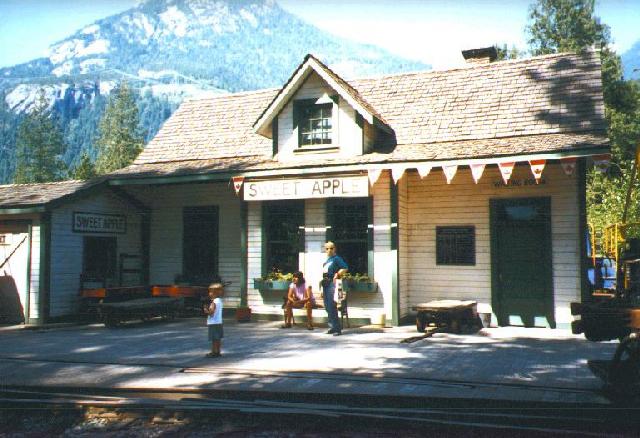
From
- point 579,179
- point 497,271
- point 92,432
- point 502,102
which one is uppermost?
point 502,102

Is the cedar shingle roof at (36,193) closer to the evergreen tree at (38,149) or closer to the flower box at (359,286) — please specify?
the flower box at (359,286)

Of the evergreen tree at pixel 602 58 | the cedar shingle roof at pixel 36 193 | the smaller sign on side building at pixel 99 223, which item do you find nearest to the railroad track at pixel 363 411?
the cedar shingle roof at pixel 36 193

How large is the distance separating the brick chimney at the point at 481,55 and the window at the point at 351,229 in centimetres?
682

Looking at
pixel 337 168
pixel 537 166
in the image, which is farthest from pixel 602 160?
pixel 337 168

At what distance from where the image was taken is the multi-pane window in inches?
553

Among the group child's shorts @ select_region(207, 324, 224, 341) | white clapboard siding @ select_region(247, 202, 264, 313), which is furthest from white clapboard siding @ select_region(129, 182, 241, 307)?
child's shorts @ select_region(207, 324, 224, 341)

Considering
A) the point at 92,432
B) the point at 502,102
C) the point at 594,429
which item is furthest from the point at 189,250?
the point at 594,429

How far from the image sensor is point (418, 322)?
11430mm

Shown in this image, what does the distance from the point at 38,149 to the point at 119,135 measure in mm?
15374

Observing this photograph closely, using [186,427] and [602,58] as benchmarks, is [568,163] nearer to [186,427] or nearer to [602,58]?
[186,427]

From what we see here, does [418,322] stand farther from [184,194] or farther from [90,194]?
[90,194]

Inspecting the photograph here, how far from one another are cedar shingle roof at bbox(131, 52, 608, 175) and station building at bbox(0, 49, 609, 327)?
0.05m

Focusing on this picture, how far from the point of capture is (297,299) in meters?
12.5

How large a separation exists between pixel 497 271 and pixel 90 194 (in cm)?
1038
